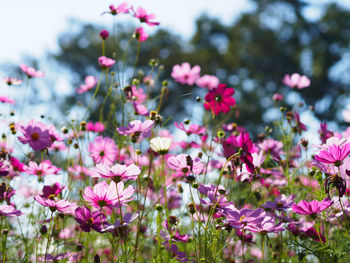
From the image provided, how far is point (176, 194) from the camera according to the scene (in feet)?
4.96

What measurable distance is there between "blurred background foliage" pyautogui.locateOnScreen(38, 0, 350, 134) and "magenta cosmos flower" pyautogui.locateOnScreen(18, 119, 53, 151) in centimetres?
814

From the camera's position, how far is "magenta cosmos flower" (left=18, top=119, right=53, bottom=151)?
1.09 meters

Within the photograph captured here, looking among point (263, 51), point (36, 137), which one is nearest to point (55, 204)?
point (36, 137)

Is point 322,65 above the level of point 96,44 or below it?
below

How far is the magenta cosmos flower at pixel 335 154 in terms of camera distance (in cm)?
77

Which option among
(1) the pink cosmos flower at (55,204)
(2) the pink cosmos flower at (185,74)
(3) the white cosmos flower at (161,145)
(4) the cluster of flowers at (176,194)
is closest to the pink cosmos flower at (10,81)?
(4) the cluster of flowers at (176,194)

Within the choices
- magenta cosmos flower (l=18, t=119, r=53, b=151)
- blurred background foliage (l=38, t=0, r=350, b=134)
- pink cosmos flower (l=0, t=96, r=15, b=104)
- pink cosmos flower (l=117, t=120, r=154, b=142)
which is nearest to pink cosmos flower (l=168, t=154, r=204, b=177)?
pink cosmos flower (l=117, t=120, r=154, b=142)

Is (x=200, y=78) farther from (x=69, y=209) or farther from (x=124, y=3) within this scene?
(x=69, y=209)

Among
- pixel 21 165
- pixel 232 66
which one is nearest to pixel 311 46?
pixel 232 66

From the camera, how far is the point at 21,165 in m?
1.22

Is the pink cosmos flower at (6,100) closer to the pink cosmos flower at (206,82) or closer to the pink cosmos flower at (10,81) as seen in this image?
the pink cosmos flower at (10,81)

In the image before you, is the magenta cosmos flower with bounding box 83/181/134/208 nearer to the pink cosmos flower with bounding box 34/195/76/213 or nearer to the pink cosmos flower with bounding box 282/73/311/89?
the pink cosmos flower with bounding box 34/195/76/213

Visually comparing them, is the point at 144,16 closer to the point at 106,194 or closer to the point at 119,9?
the point at 119,9

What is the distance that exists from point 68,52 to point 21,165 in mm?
12501
